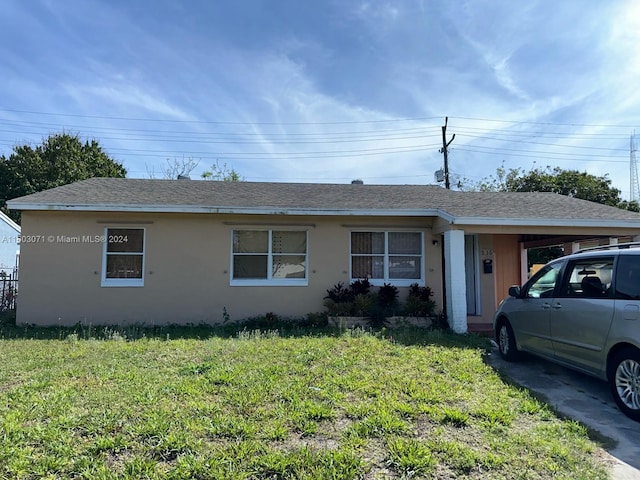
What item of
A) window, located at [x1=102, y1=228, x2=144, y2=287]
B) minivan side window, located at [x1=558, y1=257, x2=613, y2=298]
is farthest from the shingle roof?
minivan side window, located at [x1=558, y1=257, x2=613, y2=298]

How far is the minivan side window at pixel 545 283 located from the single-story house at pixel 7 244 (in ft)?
79.8

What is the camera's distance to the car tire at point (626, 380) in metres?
4.12

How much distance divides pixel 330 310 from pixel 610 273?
20.7 ft

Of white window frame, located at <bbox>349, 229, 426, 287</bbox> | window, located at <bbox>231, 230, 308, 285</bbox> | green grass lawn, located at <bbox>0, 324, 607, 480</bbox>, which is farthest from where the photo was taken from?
white window frame, located at <bbox>349, 229, 426, 287</bbox>

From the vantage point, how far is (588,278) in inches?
200

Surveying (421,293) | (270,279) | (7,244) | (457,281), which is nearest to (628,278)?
(457,281)

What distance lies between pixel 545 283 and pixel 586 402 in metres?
1.77

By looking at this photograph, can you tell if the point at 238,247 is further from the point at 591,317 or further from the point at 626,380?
the point at 626,380

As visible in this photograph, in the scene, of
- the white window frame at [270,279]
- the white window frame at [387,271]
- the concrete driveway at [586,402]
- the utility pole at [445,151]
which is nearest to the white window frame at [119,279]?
the white window frame at [270,279]

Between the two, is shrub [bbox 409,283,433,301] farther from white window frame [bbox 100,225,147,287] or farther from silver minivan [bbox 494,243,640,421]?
white window frame [bbox 100,225,147,287]

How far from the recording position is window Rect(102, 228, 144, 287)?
10.1 m

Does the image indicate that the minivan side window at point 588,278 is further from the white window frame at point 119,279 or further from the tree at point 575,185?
the tree at point 575,185

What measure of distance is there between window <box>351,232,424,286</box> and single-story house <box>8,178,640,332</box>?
3cm

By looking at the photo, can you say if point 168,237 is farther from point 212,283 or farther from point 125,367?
point 125,367
